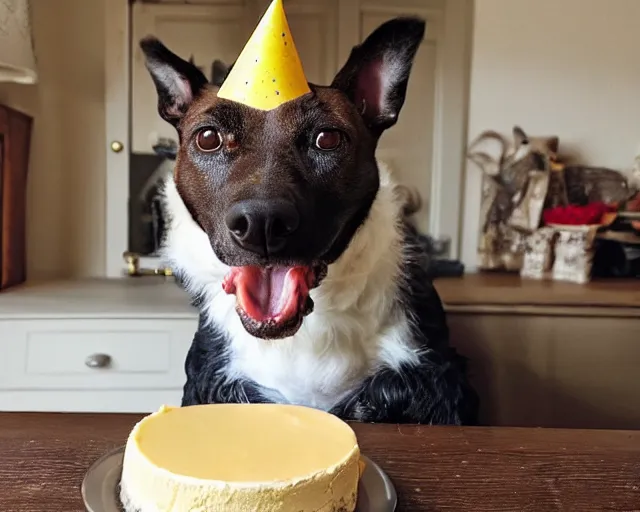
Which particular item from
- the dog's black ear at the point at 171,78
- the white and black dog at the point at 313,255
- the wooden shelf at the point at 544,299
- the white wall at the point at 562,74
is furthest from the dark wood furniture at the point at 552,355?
the dog's black ear at the point at 171,78

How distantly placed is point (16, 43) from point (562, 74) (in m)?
1.41

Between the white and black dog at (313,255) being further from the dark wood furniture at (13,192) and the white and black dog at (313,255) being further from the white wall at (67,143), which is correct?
the white wall at (67,143)

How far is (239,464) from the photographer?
1.65 ft

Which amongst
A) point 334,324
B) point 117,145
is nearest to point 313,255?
point 334,324

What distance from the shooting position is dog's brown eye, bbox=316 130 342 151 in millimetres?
844

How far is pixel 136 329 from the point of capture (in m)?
1.52

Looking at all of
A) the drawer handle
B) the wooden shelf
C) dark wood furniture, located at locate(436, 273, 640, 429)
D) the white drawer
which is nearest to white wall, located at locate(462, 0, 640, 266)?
the wooden shelf

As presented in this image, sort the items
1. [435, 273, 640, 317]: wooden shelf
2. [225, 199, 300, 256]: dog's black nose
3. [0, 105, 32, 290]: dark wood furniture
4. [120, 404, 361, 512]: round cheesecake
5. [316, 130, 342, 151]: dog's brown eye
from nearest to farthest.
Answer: [120, 404, 361, 512]: round cheesecake, [225, 199, 300, 256]: dog's black nose, [316, 130, 342, 151]: dog's brown eye, [435, 273, 640, 317]: wooden shelf, [0, 105, 32, 290]: dark wood furniture

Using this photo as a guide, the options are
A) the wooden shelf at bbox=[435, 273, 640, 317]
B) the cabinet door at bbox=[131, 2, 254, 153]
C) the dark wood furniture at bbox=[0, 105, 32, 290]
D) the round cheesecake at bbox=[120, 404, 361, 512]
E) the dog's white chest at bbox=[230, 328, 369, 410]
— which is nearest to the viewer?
the round cheesecake at bbox=[120, 404, 361, 512]

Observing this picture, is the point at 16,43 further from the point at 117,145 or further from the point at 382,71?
the point at 382,71

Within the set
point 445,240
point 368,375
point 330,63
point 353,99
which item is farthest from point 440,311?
point 330,63

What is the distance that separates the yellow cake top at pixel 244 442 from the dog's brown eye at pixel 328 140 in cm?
36

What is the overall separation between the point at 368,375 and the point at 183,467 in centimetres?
49

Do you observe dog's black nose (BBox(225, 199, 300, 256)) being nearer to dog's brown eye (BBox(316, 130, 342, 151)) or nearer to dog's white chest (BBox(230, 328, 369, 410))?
dog's brown eye (BBox(316, 130, 342, 151))
